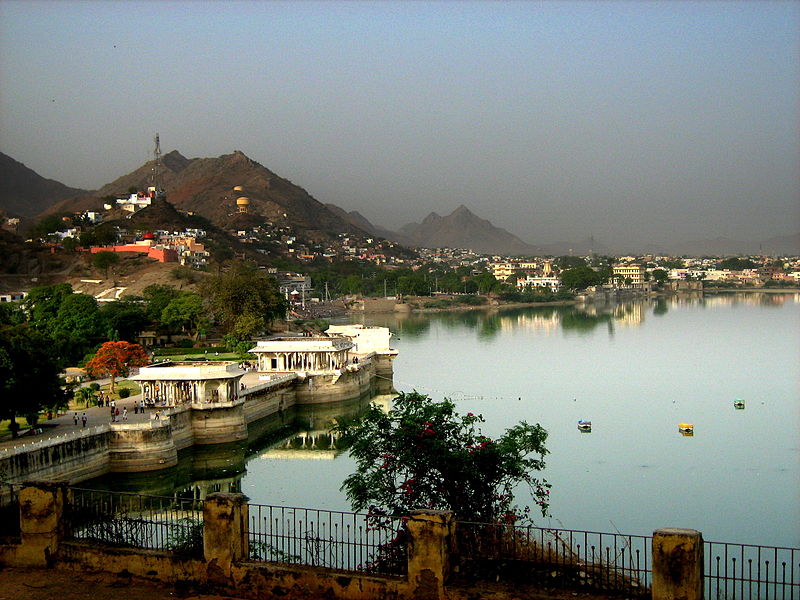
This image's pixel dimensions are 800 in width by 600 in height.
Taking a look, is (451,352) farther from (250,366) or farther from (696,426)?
(696,426)

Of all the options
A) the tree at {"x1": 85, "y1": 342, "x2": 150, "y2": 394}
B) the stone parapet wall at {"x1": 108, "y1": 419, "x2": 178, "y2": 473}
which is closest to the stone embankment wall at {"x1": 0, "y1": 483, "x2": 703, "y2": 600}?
the stone parapet wall at {"x1": 108, "y1": 419, "x2": 178, "y2": 473}

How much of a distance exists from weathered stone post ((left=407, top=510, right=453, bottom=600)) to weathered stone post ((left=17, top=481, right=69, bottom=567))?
433 centimetres

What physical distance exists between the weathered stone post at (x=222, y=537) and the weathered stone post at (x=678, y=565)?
446 centimetres

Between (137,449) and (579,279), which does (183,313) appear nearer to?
(137,449)

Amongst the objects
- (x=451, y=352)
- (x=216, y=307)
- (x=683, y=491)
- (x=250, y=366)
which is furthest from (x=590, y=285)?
(x=683, y=491)

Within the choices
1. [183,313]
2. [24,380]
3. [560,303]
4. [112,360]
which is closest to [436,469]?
[24,380]

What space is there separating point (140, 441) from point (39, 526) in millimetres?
14598

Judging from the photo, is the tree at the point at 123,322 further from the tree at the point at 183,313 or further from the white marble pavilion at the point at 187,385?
the white marble pavilion at the point at 187,385

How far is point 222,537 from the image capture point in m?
9.31

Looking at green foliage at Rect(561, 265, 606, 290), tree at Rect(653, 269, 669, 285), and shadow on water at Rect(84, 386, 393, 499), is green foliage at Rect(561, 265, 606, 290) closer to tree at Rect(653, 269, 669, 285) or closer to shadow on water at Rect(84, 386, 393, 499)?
tree at Rect(653, 269, 669, 285)

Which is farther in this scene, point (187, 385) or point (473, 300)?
point (473, 300)

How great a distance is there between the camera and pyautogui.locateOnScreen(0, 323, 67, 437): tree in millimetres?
21828

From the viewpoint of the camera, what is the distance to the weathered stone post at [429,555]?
869 cm

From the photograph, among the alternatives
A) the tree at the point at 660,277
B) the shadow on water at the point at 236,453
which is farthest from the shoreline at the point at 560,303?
the shadow on water at the point at 236,453
